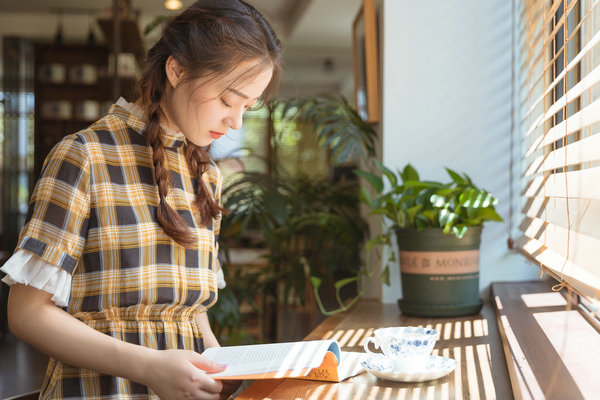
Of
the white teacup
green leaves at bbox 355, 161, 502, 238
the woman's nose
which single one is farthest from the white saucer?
green leaves at bbox 355, 161, 502, 238

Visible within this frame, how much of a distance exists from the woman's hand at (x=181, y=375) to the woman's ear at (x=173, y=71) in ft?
1.67

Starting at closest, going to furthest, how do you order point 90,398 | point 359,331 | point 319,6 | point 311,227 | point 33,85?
point 90,398, point 359,331, point 311,227, point 319,6, point 33,85

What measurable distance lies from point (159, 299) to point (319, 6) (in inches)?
167

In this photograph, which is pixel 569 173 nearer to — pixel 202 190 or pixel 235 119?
pixel 235 119

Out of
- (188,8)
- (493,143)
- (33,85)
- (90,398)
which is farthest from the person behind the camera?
(33,85)

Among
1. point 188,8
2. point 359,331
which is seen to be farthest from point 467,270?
point 188,8

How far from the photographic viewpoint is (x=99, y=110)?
240 inches

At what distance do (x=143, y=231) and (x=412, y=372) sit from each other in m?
0.54

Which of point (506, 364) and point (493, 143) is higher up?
point (493, 143)

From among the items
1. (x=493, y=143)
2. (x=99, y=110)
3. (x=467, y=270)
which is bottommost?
(x=467, y=270)

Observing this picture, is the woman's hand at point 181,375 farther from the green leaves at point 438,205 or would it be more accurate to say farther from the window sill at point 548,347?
the green leaves at point 438,205

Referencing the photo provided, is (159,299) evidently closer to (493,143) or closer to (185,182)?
(185,182)

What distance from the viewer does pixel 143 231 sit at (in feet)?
3.77

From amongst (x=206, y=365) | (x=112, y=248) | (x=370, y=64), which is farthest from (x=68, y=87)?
(x=206, y=365)
